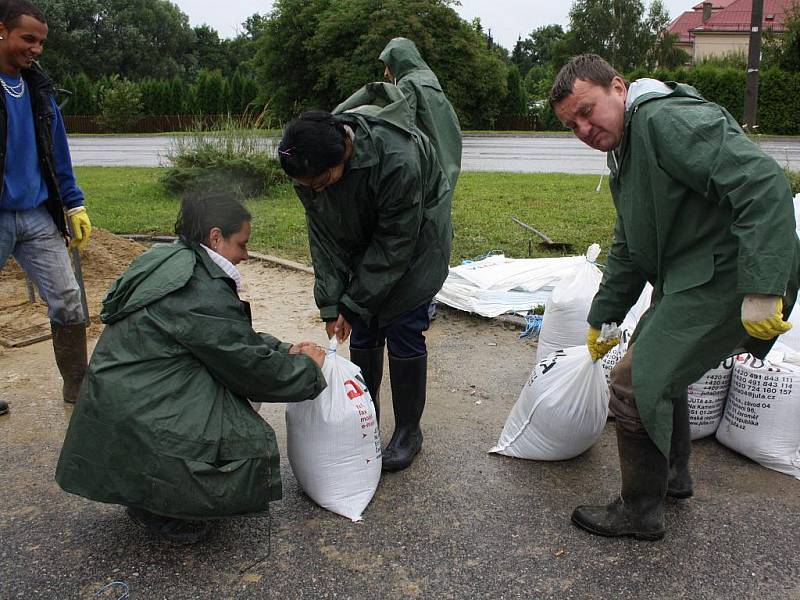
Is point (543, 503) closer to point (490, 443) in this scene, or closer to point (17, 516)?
point (490, 443)

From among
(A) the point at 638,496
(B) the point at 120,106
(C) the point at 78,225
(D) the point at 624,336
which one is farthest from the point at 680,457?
(B) the point at 120,106

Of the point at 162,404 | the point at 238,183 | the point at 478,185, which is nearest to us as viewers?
the point at 162,404

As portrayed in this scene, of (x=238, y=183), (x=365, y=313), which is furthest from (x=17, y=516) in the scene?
(x=238, y=183)

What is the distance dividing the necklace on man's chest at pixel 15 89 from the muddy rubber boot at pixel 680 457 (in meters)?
3.08

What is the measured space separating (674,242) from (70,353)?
115 inches

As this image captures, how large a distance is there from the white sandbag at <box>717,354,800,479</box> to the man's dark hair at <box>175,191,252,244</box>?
213 centimetres

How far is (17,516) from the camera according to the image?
2.81 m

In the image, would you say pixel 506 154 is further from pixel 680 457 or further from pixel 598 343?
pixel 680 457

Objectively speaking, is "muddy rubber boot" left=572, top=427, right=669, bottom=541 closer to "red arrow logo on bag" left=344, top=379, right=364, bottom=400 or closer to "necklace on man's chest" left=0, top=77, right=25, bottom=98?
A: "red arrow logo on bag" left=344, top=379, right=364, bottom=400

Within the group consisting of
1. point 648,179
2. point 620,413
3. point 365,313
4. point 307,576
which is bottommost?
point 307,576

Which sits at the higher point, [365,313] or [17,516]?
[365,313]

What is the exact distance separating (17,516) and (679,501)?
2.44 m

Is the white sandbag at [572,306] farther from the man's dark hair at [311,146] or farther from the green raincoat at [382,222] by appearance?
the man's dark hair at [311,146]

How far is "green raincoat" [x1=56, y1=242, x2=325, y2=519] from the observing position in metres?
2.41
